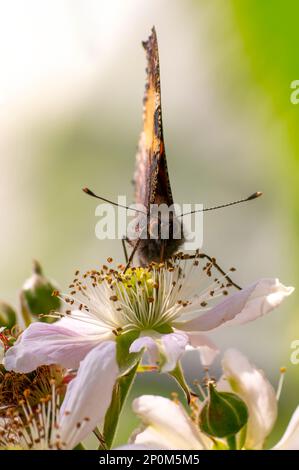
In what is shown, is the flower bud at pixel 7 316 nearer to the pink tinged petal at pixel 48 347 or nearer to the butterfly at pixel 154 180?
the pink tinged petal at pixel 48 347

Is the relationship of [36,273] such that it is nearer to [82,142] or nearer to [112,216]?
[112,216]

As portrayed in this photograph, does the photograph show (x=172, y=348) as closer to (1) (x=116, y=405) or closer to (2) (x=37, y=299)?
(1) (x=116, y=405)

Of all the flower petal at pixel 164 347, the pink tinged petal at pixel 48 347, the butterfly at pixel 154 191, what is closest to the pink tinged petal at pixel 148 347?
the flower petal at pixel 164 347

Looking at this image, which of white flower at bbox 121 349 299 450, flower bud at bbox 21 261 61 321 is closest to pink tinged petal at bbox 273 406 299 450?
white flower at bbox 121 349 299 450

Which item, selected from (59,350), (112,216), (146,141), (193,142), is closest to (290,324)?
(112,216)

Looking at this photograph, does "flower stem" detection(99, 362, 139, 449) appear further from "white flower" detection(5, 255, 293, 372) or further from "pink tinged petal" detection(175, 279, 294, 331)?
"pink tinged petal" detection(175, 279, 294, 331)

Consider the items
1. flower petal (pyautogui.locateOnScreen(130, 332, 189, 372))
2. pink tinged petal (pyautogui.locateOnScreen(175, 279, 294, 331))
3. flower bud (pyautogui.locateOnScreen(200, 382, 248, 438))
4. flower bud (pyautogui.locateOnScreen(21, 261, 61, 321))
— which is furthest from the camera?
flower bud (pyautogui.locateOnScreen(21, 261, 61, 321))
